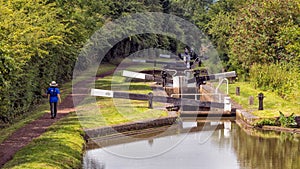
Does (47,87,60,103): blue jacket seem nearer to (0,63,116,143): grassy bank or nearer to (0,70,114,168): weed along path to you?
(0,70,114,168): weed along path

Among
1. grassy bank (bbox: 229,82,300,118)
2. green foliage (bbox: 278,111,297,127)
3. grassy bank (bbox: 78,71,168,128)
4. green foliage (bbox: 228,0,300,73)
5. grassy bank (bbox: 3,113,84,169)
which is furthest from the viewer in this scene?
green foliage (bbox: 228,0,300,73)

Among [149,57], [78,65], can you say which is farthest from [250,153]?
[149,57]

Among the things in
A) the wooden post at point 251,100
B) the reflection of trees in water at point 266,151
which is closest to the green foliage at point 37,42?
the reflection of trees in water at point 266,151

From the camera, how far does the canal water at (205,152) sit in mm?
17031

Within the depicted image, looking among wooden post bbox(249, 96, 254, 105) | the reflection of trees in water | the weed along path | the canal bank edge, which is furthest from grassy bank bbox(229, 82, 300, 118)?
the weed along path

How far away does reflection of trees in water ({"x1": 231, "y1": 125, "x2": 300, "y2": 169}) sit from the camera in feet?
56.2

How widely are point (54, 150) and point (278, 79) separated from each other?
19.8 meters

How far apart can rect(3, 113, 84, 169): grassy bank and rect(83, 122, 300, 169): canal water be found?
620 millimetres

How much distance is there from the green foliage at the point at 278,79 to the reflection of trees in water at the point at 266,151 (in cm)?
727

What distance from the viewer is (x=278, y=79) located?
33062 millimetres

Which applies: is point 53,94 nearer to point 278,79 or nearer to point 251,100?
point 251,100

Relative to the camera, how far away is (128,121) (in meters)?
23.2

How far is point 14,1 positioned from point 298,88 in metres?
13.8

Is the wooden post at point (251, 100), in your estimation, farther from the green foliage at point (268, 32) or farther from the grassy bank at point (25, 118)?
the grassy bank at point (25, 118)
